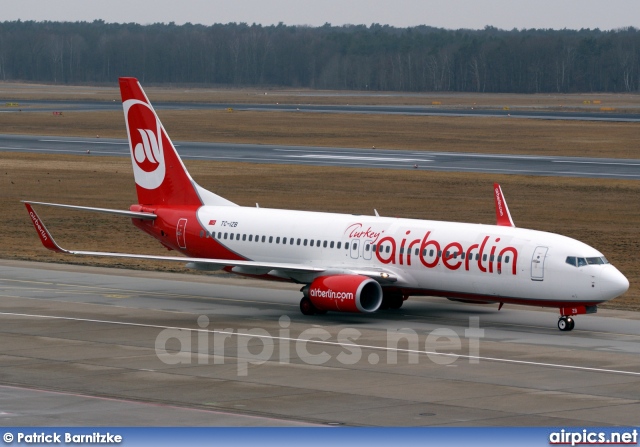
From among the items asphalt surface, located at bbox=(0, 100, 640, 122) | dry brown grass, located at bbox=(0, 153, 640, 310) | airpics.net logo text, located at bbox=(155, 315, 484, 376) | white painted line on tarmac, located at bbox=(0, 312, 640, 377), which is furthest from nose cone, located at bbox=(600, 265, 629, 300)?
asphalt surface, located at bbox=(0, 100, 640, 122)

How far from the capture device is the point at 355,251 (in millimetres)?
44344

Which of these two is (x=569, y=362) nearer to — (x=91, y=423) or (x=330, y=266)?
(x=330, y=266)

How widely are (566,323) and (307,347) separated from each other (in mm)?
9384

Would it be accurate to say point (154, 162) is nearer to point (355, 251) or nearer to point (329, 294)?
point (355, 251)

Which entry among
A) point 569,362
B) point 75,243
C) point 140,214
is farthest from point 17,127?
point 569,362

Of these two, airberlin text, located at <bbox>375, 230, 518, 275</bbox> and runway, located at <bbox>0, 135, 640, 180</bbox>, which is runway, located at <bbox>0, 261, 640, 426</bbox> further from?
runway, located at <bbox>0, 135, 640, 180</bbox>

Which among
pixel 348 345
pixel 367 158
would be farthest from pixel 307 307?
pixel 367 158

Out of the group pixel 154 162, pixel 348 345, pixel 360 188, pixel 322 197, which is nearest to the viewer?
pixel 348 345

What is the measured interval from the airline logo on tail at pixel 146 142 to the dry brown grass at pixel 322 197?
27.3ft

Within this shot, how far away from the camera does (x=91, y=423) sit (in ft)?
86.3

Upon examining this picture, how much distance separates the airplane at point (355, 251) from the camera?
132 feet

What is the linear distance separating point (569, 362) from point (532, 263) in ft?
19.3

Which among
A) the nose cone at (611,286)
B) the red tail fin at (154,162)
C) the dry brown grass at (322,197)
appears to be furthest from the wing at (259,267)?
the dry brown grass at (322,197)

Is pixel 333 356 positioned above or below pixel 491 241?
below
